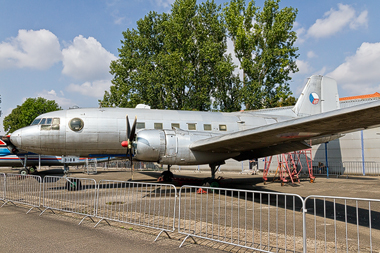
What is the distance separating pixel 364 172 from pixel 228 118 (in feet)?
53.0

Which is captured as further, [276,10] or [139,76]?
[139,76]

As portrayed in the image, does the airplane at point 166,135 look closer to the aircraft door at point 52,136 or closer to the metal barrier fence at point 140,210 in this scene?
the aircraft door at point 52,136

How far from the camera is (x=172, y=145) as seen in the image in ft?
40.2

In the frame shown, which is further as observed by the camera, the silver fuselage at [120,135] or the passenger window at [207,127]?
the passenger window at [207,127]

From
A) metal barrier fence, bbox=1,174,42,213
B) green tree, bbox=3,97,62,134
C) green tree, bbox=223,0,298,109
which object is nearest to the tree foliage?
green tree, bbox=223,0,298,109

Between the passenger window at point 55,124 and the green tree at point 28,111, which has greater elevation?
the green tree at point 28,111

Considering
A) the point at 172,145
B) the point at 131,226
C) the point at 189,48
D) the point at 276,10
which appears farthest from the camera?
the point at 189,48

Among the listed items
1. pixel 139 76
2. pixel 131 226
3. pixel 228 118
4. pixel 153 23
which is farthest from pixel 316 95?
pixel 153 23

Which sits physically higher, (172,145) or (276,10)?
(276,10)

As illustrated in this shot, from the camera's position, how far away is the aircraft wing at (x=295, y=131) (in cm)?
761

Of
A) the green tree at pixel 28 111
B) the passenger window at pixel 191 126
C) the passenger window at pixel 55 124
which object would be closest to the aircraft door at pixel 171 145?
the passenger window at pixel 191 126

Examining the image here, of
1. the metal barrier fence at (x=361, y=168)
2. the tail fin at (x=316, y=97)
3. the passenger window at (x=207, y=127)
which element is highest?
the tail fin at (x=316, y=97)

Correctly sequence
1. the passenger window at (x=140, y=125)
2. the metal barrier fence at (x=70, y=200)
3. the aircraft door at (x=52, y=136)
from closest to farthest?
the metal barrier fence at (x=70, y=200)
the aircraft door at (x=52, y=136)
the passenger window at (x=140, y=125)

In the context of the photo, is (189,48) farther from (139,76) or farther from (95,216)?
(95,216)
